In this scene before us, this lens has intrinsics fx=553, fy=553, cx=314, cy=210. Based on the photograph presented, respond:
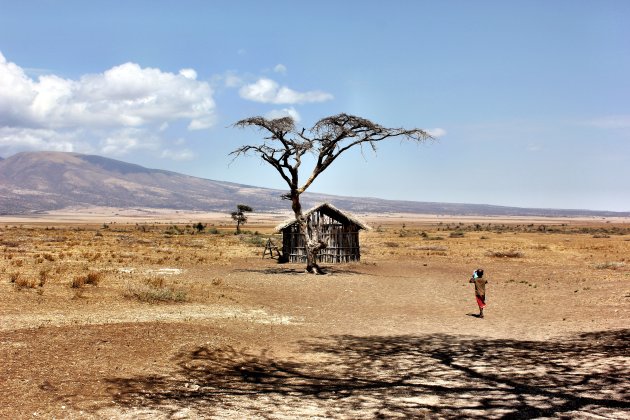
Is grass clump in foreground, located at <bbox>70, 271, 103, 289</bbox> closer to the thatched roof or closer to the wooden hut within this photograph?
the thatched roof

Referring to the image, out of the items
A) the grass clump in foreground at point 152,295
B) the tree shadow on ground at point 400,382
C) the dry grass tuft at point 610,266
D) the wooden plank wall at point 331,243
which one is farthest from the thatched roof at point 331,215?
the tree shadow on ground at point 400,382

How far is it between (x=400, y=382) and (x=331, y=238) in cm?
2571

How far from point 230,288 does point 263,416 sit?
14.4 metres

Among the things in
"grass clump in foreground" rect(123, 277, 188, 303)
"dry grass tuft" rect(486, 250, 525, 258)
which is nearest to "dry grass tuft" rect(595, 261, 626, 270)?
"dry grass tuft" rect(486, 250, 525, 258)

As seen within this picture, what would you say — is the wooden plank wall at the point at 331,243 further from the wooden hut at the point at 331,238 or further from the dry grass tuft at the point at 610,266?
the dry grass tuft at the point at 610,266

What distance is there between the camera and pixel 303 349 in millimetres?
12586

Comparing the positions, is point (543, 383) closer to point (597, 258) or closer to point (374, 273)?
point (374, 273)

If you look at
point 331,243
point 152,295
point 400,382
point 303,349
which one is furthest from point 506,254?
point 400,382

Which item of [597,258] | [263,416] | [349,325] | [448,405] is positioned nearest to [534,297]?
[349,325]

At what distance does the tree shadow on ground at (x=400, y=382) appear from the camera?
8141 mm

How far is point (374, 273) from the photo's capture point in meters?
30.3

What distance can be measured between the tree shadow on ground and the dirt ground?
0.14 ft

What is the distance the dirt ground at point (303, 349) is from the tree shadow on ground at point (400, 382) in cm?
4

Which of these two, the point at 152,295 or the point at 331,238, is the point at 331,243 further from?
the point at 152,295
